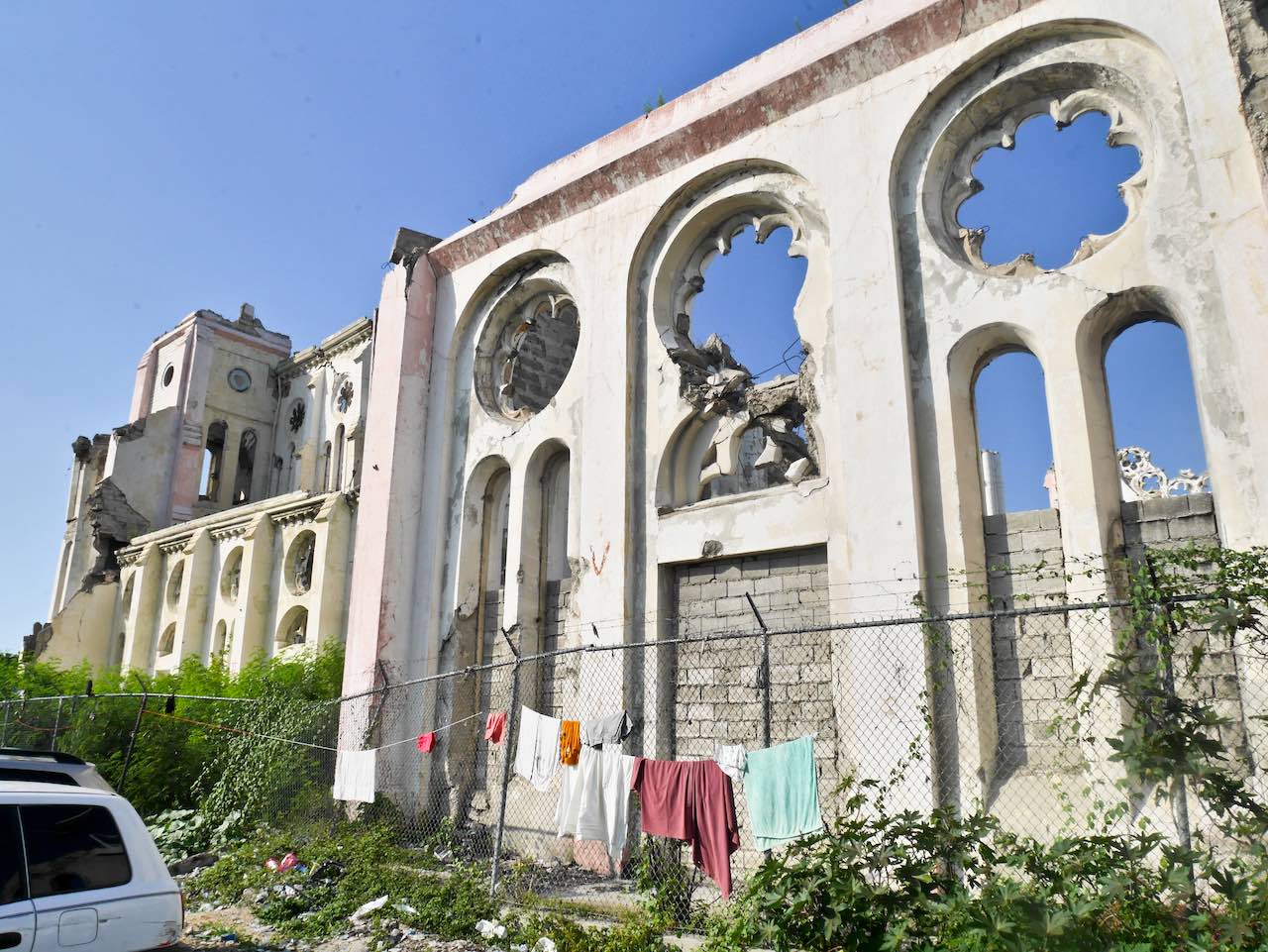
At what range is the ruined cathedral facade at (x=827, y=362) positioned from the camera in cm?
748

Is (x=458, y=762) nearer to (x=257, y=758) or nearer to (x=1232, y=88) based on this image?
(x=257, y=758)

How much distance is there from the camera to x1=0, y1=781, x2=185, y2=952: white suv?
464cm

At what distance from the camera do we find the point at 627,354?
36.5 feet

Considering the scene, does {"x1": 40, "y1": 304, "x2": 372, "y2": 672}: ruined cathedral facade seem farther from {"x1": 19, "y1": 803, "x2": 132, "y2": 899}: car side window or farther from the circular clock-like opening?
{"x1": 19, "y1": 803, "x2": 132, "y2": 899}: car side window

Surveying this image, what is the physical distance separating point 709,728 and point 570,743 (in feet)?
5.77

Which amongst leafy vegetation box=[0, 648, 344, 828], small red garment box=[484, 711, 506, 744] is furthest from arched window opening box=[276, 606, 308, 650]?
small red garment box=[484, 711, 506, 744]

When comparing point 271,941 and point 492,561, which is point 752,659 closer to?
point 492,561

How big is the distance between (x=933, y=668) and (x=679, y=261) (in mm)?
5847

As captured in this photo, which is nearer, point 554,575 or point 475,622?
point 554,575

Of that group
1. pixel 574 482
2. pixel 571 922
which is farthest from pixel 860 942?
pixel 574 482

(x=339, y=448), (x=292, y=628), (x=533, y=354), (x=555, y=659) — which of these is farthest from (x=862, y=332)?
(x=339, y=448)

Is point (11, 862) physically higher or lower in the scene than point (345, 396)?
lower

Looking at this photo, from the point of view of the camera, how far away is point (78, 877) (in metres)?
4.93

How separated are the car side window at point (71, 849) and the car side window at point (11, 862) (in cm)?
4
